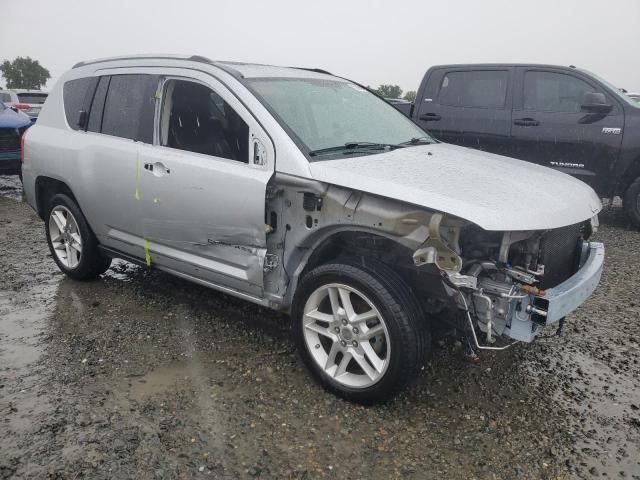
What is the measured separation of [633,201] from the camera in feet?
21.2

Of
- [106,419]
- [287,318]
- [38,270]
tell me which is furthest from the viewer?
[38,270]

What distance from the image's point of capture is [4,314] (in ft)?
13.0

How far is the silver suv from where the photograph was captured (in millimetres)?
2549

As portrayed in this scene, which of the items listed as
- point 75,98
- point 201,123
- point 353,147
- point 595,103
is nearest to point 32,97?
point 75,98

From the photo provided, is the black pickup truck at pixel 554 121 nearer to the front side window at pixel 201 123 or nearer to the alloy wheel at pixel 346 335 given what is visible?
the front side window at pixel 201 123

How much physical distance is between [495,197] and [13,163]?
843 cm

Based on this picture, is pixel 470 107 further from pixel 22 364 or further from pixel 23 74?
pixel 23 74

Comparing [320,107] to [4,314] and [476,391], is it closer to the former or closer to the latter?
[476,391]

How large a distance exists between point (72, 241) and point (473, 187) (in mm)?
3407

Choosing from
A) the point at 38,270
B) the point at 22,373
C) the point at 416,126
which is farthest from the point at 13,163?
the point at 416,126

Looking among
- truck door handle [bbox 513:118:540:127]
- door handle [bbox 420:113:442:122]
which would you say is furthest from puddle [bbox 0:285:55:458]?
truck door handle [bbox 513:118:540:127]

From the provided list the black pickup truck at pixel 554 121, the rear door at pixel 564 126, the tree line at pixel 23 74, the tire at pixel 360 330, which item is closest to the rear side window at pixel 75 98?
the tire at pixel 360 330

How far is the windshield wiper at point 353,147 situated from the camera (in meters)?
3.01

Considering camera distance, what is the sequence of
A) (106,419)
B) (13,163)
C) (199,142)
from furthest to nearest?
1. (13,163)
2. (199,142)
3. (106,419)
